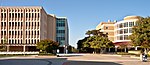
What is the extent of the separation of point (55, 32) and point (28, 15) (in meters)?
22.5

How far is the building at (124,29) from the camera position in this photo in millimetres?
107625

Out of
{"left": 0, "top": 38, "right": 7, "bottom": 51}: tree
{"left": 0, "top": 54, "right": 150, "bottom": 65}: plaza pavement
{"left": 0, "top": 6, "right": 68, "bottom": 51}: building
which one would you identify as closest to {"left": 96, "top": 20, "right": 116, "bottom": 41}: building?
{"left": 0, "top": 6, "right": 68, "bottom": 51}: building

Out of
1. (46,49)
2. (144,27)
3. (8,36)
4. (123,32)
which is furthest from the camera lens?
(123,32)

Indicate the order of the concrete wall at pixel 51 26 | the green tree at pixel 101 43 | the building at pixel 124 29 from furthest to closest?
the concrete wall at pixel 51 26, the building at pixel 124 29, the green tree at pixel 101 43

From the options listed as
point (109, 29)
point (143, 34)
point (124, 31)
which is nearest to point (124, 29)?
point (124, 31)

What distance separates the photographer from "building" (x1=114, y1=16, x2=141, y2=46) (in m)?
108

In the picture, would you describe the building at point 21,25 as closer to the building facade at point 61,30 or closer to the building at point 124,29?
the building facade at point 61,30

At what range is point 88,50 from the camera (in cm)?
11681

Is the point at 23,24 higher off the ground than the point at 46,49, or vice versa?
the point at 23,24

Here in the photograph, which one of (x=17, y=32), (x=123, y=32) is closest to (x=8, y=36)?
(x=17, y=32)

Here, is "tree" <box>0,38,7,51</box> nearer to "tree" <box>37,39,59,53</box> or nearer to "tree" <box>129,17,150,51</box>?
"tree" <box>37,39,59,53</box>

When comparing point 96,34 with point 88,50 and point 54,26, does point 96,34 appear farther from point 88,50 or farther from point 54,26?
point 54,26

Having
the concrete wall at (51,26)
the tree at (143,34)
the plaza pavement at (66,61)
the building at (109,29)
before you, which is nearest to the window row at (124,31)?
the building at (109,29)

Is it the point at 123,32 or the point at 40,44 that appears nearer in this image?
the point at 40,44
